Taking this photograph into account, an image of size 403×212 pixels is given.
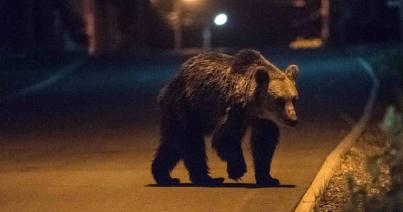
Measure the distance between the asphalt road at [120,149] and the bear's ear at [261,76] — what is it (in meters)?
1.13

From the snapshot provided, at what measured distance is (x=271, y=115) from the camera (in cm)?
1084

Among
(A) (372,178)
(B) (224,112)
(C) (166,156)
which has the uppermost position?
(B) (224,112)

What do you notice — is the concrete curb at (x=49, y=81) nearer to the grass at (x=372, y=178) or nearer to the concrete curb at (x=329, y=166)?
the concrete curb at (x=329, y=166)

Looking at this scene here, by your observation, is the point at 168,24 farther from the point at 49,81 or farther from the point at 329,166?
the point at 329,166

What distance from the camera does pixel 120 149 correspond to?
1561cm

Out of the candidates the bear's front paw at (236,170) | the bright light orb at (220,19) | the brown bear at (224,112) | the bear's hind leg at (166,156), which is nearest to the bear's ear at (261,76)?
the brown bear at (224,112)

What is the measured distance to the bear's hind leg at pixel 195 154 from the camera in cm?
1122

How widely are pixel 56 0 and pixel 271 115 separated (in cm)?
4546

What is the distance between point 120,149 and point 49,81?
16772 millimetres

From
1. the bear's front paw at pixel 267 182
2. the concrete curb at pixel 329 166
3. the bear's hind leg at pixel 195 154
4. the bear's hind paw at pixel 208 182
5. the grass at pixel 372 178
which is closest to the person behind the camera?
the grass at pixel 372 178

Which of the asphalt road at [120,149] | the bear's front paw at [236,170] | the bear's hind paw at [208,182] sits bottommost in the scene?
the asphalt road at [120,149]

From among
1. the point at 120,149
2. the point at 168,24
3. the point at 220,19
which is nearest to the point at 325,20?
the point at 220,19

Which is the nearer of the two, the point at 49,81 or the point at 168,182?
the point at 168,182

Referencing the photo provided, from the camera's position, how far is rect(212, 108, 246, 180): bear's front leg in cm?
1084
